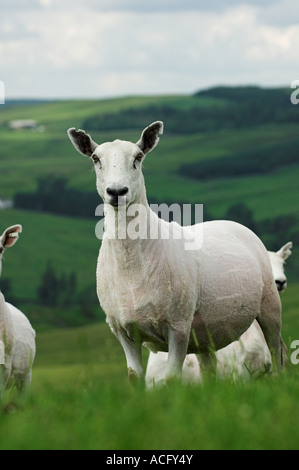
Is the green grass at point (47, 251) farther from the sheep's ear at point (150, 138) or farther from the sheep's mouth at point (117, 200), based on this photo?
the sheep's mouth at point (117, 200)

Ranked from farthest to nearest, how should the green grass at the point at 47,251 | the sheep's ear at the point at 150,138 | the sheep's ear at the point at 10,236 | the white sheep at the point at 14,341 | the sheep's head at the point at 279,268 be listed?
1. the green grass at the point at 47,251
2. the sheep's head at the point at 279,268
3. the sheep's ear at the point at 10,236
4. the white sheep at the point at 14,341
5. the sheep's ear at the point at 150,138

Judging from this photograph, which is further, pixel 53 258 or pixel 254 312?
pixel 53 258

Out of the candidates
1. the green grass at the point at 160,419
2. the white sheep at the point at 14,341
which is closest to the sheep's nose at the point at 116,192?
the green grass at the point at 160,419

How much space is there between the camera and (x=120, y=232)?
10.1 metres

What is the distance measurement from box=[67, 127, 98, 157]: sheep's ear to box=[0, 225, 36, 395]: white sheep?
8.86 feet

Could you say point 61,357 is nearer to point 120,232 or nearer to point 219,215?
point 120,232

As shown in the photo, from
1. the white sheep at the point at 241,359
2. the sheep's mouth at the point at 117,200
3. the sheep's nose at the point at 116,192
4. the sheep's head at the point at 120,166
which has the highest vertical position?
the sheep's head at the point at 120,166

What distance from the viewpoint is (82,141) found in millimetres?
10469

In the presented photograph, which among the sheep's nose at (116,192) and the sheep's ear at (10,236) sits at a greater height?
the sheep's nose at (116,192)

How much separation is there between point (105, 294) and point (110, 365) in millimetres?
53614

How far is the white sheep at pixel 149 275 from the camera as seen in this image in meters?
9.73

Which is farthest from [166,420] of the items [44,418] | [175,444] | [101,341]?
[101,341]

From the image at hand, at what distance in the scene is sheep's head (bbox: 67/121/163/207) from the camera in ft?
30.9

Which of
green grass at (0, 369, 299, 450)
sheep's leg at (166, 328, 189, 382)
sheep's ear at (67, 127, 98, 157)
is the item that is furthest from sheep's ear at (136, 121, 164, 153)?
green grass at (0, 369, 299, 450)
